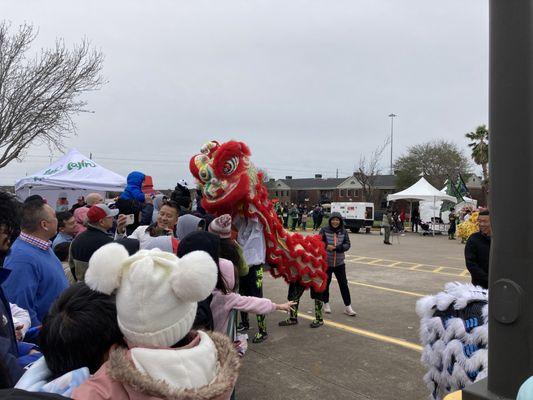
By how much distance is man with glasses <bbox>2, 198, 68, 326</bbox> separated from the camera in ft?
8.82

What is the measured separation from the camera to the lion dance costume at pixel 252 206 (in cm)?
486

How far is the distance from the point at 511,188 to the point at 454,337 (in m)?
1.45

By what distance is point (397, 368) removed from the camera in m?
4.20

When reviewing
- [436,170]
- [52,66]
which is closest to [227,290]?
[52,66]

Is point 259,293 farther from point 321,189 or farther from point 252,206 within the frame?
point 321,189

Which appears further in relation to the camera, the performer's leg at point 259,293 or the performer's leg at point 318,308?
the performer's leg at point 318,308

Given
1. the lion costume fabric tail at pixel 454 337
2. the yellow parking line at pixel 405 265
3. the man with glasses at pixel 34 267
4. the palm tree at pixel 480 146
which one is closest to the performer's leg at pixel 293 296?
the lion costume fabric tail at pixel 454 337

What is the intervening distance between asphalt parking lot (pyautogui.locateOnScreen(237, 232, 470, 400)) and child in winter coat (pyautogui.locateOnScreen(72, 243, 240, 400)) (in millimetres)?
2554

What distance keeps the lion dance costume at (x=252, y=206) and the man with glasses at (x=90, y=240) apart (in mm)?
1244

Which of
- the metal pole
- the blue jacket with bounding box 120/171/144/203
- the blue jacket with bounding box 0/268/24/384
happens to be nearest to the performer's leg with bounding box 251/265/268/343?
the blue jacket with bounding box 120/171/144/203

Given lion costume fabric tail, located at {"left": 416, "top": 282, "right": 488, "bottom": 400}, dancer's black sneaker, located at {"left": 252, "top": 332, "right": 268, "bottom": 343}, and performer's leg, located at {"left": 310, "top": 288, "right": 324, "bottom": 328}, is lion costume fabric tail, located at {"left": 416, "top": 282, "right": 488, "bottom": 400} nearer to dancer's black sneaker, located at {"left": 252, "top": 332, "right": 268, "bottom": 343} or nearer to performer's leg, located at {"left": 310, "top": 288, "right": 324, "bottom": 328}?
dancer's black sneaker, located at {"left": 252, "top": 332, "right": 268, "bottom": 343}

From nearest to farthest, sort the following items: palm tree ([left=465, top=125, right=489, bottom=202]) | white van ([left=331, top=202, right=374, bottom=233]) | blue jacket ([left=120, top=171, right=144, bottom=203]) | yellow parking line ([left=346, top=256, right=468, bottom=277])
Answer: blue jacket ([left=120, top=171, right=144, bottom=203]) < yellow parking line ([left=346, top=256, right=468, bottom=277]) < white van ([left=331, top=202, right=374, bottom=233]) < palm tree ([left=465, top=125, right=489, bottom=202])

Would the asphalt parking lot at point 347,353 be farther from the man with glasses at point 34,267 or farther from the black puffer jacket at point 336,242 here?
the man with glasses at point 34,267

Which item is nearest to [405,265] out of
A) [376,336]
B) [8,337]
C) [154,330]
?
[376,336]
